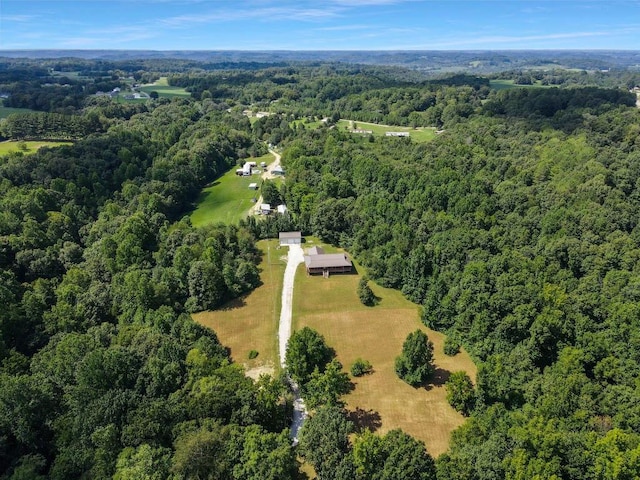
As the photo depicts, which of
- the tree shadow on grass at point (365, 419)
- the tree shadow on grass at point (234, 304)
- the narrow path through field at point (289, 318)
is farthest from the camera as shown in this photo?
the tree shadow on grass at point (234, 304)

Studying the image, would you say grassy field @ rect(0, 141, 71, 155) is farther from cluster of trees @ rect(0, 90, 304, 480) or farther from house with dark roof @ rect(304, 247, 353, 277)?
house with dark roof @ rect(304, 247, 353, 277)

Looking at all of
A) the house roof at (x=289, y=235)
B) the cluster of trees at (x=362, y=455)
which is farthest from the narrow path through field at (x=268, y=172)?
the cluster of trees at (x=362, y=455)

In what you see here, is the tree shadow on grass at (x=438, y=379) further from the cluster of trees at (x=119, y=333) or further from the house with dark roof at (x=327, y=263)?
the house with dark roof at (x=327, y=263)

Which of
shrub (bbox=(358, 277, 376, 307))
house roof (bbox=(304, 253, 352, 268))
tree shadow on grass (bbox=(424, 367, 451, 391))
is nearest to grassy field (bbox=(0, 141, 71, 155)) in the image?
house roof (bbox=(304, 253, 352, 268))

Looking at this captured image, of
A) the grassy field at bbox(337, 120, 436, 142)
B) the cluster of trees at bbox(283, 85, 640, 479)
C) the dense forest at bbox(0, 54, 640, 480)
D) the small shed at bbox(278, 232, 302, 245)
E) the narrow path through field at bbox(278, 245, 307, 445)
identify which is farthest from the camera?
the grassy field at bbox(337, 120, 436, 142)

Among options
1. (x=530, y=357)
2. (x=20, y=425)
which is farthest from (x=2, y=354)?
(x=530, y=357)

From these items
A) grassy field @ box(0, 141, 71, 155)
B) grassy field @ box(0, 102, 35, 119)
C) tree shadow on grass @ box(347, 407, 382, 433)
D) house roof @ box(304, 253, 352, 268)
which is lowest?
tree shadow on grass @ box(347, 407, 382, 433)

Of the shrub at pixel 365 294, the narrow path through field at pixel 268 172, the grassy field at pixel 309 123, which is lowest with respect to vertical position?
the shrub at pixel 365 294
